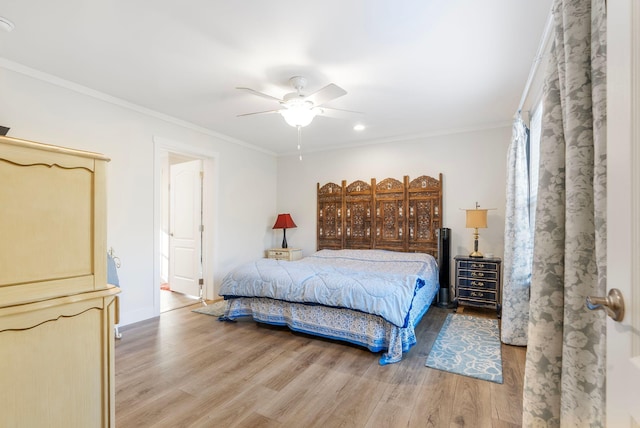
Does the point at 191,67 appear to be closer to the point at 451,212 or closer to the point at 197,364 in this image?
the point at 197,364

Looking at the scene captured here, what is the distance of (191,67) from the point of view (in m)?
2.70

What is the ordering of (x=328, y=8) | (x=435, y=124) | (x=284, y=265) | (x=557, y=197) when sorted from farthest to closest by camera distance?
(x=435, y=124) → (x=284, y=265) → (x=328, y=8) → (x=557, y=197)

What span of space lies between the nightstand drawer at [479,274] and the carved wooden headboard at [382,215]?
0.63 m

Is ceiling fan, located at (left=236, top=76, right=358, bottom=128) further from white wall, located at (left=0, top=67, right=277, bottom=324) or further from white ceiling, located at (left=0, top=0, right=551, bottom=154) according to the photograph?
white wall, located at (left=0, top=67, right=277, bottom=324)

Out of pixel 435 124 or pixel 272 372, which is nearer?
pixel 272 372

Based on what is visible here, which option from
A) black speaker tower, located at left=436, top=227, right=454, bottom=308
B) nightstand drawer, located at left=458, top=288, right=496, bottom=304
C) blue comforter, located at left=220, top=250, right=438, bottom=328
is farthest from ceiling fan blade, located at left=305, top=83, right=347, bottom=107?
nightstand drawer, located at left=458, top=288, right=496, bottom=304

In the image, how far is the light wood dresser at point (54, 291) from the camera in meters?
1.03

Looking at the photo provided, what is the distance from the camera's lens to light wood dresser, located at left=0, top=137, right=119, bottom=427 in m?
1.03

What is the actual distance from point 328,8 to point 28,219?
194 centimetres

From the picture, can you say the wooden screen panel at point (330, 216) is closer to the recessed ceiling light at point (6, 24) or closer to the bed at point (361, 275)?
the bed at point (361, 275)

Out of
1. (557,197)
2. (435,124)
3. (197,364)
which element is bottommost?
(197,364)

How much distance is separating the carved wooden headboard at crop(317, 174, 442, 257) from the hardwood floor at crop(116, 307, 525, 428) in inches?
78.3

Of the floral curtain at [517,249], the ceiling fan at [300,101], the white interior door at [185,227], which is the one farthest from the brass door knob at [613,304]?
the white interior door at [185,227]

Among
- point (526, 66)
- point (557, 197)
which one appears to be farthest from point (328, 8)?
point (526, 66)
